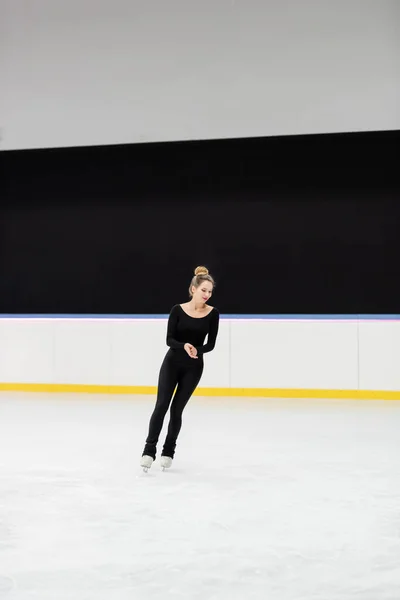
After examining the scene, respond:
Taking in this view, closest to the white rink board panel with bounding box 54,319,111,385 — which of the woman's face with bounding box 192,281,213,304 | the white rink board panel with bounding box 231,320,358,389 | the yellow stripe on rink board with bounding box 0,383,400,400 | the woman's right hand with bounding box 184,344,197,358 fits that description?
the yellow stripe on rink board with bounding box 0,383,400,400

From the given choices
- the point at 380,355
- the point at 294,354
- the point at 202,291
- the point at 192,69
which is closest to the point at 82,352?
the point at 294,354

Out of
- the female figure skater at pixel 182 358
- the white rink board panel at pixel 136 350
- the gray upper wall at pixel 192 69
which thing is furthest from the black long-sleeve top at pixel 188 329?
the gray upper wall at pixel 192 69

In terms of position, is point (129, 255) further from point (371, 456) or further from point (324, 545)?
Result: point (324, 545)

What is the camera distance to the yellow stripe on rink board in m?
10.0

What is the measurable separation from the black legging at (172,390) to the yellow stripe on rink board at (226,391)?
470 cm

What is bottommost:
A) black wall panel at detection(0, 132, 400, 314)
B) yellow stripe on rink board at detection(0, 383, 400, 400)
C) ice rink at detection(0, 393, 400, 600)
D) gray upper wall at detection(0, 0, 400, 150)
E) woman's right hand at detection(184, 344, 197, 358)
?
yellow stripe on rink board at detection(0, 383, 400, 400)

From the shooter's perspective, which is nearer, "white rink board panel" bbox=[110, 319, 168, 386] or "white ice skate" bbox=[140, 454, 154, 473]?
"white ice skate" bbox=[140, 454, 154, 473]

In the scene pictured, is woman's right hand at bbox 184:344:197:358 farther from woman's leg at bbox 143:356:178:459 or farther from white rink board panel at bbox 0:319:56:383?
white rink board panel at bbox 0:319:56:383

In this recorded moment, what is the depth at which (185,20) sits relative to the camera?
11.3m

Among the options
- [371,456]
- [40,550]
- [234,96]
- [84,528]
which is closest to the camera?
[40,550]

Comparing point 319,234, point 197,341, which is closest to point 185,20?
point 319,234

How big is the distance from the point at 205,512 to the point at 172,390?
1240 millimetres

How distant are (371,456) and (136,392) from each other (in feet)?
16.2

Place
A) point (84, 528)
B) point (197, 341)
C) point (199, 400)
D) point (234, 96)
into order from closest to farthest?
point (84, 528) → point (197, 341) → point (199, 400) → point (234, 96)
